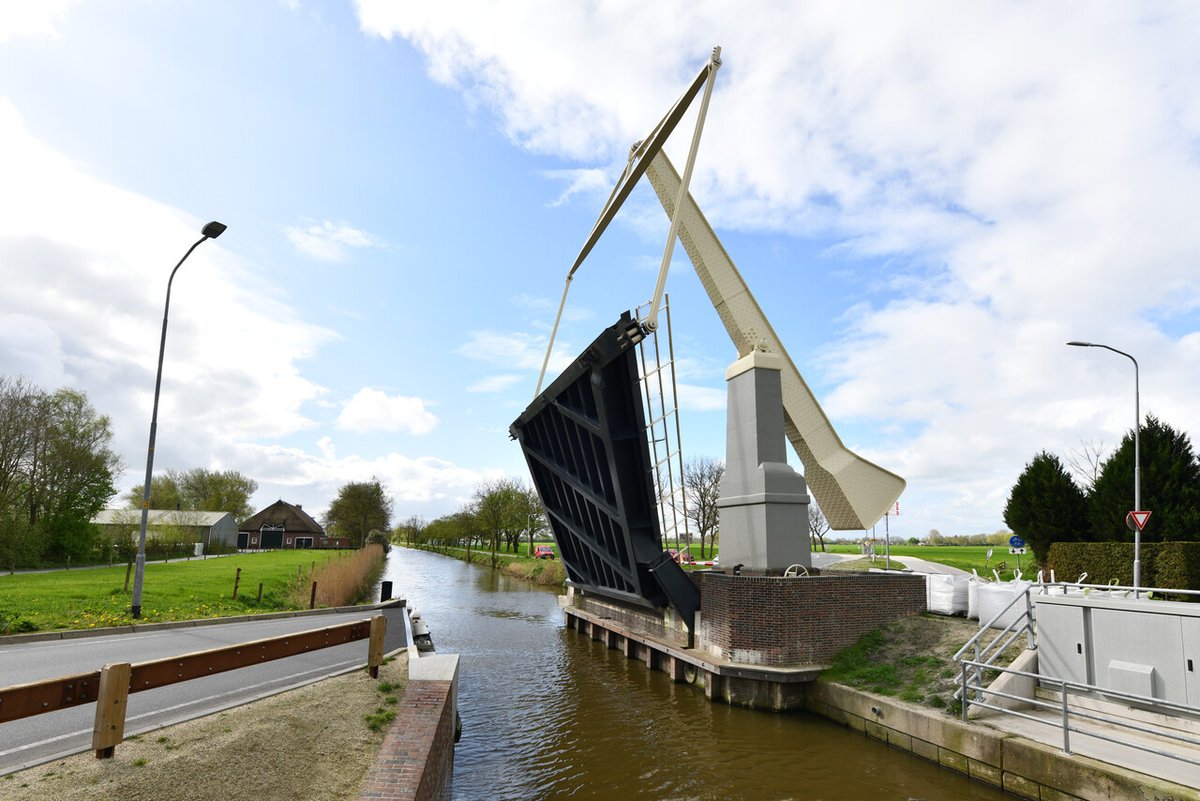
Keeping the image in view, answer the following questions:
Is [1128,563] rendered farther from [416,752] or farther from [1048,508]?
[416,752]

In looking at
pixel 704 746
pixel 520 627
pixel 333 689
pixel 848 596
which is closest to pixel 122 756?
pixel 333 689

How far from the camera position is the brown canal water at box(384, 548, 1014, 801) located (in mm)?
8305

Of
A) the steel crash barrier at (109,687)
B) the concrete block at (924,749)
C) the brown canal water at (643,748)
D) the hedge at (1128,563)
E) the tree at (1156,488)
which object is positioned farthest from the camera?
the tree at (1156,488)

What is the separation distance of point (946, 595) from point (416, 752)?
11395 millimetres

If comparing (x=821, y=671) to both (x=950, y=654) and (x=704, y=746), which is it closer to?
(x=950, y=654)

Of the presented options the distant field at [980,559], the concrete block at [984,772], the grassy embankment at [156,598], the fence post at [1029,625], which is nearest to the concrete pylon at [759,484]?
the fence post at [1029,625]

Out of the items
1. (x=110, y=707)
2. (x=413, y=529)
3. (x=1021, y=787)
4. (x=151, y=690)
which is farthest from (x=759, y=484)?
(x=413, y=529)

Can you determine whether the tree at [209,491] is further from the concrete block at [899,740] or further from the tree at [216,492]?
the concrete block at [899,740]

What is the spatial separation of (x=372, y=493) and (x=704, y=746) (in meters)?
69.9

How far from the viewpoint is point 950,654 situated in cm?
1124

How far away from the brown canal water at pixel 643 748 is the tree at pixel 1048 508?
20600 millimetres

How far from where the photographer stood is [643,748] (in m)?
10.0

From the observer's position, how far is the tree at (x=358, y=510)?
236ft

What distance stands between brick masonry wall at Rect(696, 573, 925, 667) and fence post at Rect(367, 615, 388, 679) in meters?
6.73
